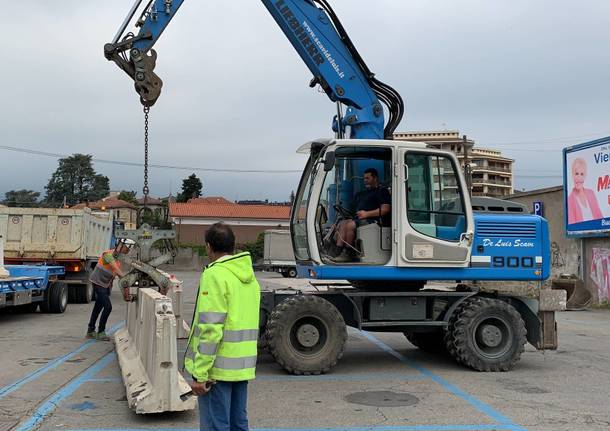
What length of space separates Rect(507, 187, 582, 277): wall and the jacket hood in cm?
1935

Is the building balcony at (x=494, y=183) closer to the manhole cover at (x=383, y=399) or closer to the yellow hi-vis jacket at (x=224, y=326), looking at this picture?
the manhole cover at (x=383, y=399)

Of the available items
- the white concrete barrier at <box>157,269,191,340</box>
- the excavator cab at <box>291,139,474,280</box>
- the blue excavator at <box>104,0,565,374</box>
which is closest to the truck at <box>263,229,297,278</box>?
the white concrete barrier at <box>157,269,191,340</box>

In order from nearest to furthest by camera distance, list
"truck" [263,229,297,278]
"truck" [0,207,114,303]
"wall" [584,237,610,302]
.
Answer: "truck" [0,207,114,303] < "wall" [584,237,610,302] < "truck" [263,229,297,278]

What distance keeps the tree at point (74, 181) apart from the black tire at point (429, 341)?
3643 inches

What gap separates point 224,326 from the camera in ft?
13.5

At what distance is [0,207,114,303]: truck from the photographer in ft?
61.0

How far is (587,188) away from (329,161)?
590 inches

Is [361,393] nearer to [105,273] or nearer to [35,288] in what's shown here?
[105,273]

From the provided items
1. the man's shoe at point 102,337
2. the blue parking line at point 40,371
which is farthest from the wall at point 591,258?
the blue parking line at point 40,371

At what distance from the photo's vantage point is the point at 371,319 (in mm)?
8750

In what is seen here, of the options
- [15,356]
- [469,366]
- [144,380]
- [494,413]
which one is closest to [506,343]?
[469,366]

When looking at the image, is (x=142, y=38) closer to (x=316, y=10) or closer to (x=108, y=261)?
(x=316, y=10)

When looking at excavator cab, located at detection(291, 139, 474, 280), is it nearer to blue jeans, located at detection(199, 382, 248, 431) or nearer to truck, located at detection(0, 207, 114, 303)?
blue jeans, located at detection(199, 382, 248, 431)

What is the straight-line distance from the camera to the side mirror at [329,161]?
26.9 ft
